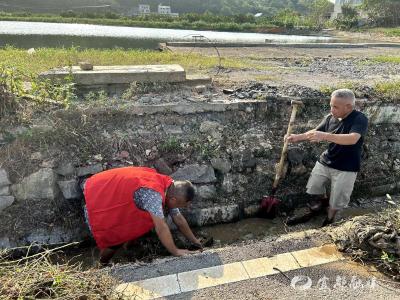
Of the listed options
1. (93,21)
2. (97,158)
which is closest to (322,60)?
(97,158)

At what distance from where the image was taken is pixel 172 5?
63.2m

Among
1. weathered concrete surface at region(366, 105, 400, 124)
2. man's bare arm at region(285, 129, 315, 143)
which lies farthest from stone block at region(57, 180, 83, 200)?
weathered concrete surface at region(366, 105, 400, 124)

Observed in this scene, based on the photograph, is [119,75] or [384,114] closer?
[119,75]

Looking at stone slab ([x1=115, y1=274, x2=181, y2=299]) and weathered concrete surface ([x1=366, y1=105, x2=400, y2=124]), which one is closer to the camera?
stone slab ([x1=115, y1=274, x2=181, y2=299])

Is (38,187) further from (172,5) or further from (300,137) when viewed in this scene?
(172,5)

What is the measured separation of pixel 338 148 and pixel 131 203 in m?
2.70

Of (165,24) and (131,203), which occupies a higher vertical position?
(165,24)

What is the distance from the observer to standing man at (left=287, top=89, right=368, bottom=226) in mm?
4223

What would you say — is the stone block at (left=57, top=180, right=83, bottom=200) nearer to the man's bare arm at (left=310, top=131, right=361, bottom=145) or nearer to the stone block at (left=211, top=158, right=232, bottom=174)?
the stone block at (left=211, top=158, right=232, bottom=174)

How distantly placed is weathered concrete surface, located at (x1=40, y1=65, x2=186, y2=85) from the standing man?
8.43 ft

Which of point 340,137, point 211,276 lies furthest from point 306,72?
point 211,276

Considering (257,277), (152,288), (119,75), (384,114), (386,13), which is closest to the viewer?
(152,288)

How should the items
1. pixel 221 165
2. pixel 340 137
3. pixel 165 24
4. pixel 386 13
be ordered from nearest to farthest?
pixel 340 137 < pixel 221 165 < pixel 165 24 < pixel 386 13

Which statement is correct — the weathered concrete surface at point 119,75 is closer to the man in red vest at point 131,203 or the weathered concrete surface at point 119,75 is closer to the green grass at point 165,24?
the man in red vest at point 131,203
